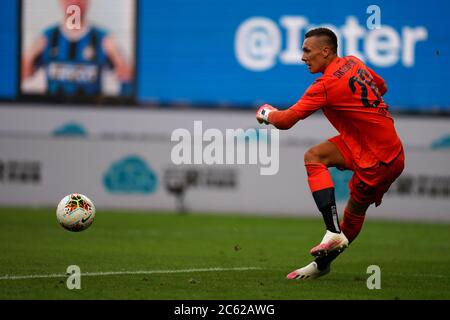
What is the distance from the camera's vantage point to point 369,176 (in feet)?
30.6

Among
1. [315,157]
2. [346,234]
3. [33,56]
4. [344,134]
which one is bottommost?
[346,234]

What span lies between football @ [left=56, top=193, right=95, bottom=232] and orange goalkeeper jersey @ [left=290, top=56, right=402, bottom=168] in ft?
9.00

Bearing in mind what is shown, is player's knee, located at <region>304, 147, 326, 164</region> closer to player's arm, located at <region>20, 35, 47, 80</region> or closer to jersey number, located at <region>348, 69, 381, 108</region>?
jersey number, located at <region>348, 69, 381, 108</region>

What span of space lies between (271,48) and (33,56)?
Result: 5.66 metres

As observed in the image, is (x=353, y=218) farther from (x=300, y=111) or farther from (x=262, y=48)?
(x=262, y=48)

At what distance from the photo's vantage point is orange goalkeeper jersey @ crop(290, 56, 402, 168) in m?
9.09

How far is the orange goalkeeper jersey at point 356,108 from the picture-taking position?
9.09m

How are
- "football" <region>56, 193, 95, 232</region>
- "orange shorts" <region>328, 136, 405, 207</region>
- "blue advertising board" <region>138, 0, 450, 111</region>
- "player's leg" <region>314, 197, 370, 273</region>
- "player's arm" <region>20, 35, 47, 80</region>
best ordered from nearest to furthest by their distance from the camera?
"orange shorts" <region>328, 136, 405, 207</region> < "player's leg" <region>314, 197, 370, 273</region> < "football" <region>56, 193, 95, 232</region> < "blue advertising board" <region>138, 0, 450, 111</region> < "player's arm" <region>20, 35, 47, 80</region>

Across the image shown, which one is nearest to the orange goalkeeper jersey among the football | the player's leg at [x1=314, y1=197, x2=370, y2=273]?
the player's leg at [x1=314, y1=197, x2=370, y2=273]

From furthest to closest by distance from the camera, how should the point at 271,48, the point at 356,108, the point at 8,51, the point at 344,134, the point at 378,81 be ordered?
1. the point at 8,51
2. the point at 271,48
3. the point at 378,81
4. the point at 344,134
5. the point at 356,108

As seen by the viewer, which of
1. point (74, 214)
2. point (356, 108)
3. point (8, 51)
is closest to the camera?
point (356, 108)

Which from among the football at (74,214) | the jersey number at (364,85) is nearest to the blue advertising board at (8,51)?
the football at (74,214)

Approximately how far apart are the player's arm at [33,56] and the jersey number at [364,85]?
14.7 metres

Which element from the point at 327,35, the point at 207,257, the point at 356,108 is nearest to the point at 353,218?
the point at 356,108
